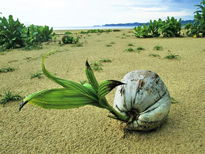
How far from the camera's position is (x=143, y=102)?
1392 millimetres

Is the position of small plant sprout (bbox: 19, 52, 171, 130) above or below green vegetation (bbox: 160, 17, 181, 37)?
below

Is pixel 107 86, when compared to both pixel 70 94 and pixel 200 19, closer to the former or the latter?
pixel 70 94

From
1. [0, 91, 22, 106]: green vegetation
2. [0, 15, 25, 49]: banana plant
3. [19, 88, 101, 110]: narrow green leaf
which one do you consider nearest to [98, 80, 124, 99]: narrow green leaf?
[19, 88, 101, 110]: narrow green leaf

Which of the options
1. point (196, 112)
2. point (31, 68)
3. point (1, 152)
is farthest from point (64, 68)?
point (196, 112)

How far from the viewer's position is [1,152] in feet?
4.55

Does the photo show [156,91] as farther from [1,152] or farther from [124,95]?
[1,152]

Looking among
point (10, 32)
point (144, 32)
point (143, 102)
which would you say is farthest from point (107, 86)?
point (144, 32)

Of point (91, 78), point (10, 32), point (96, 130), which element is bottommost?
point (96, 130)

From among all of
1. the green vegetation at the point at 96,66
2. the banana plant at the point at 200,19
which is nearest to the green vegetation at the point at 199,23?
the banana plant at the point at 200,19

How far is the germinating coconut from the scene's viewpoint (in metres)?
1.39

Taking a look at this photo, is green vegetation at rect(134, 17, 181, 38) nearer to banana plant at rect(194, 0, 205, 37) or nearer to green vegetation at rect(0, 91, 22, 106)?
banana plant at rect(194, 0, 205, 37)

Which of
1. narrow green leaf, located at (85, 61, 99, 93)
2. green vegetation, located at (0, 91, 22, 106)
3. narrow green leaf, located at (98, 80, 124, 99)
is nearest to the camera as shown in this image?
narrow green leaf, located at (98, 80, 124, 99)

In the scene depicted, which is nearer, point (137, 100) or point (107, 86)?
point (107, 86)

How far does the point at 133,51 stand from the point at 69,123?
3952 mm
